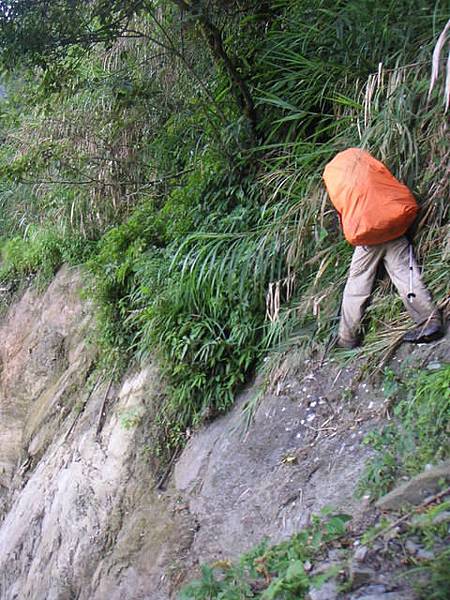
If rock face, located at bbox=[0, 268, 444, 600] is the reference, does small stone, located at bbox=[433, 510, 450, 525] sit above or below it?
above

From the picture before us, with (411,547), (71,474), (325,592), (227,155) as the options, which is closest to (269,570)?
(325,592)

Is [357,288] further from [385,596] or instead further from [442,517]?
[385,596]

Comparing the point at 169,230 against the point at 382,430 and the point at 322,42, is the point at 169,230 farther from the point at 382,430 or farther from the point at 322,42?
the point at 382,430

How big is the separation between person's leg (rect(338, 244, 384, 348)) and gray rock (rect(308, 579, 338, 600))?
92.9 inches

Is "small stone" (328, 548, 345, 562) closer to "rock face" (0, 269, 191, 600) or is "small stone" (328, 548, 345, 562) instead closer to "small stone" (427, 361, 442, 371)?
"small stone" (427, 361, 442, 371)

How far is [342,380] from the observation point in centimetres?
496

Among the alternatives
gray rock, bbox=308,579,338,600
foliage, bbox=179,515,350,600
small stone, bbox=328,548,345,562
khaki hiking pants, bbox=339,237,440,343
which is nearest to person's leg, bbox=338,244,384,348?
khaki hiking pants, bbox=339,237,440,343

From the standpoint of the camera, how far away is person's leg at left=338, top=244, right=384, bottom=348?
4.92 metres

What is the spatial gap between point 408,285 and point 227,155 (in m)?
2.77

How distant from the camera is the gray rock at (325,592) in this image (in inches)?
113

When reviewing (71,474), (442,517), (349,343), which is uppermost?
(442,517)

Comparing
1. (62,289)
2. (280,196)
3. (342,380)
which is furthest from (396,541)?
(62,289)

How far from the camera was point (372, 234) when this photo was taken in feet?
15.6

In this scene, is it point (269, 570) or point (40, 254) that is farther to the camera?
point (40, 254)
